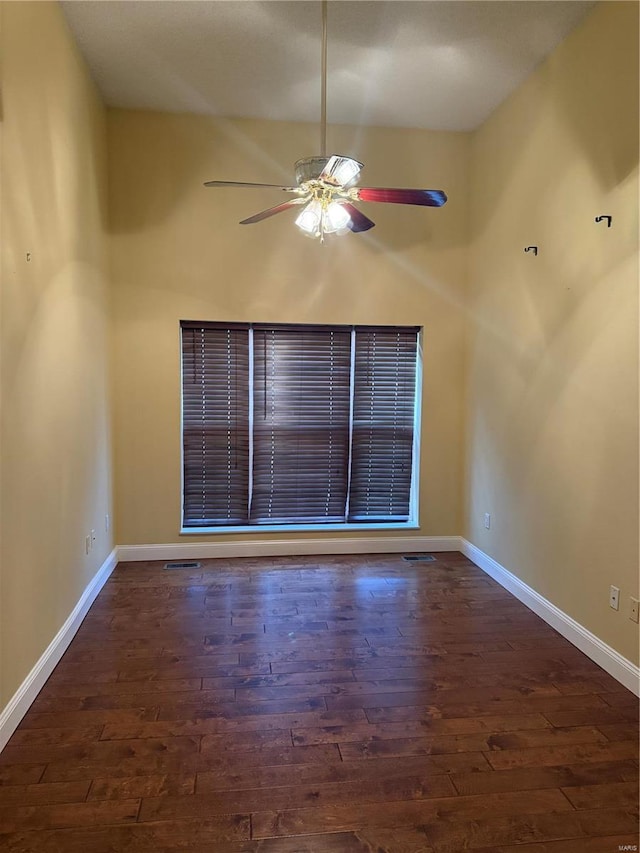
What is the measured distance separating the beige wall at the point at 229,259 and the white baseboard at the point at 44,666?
0.88 m

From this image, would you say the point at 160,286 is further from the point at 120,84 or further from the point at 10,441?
the point at 10,441

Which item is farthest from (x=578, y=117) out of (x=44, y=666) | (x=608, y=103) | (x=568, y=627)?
(x=44, y=666)

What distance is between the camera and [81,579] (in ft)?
10.4

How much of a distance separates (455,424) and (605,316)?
185cm

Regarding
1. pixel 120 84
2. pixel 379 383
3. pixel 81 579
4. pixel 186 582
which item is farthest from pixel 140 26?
pixel 186 582

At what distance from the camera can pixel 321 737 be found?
2.11m

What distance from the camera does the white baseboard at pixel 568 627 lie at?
2.49 m

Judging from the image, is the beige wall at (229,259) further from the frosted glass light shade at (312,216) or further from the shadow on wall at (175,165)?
the frosted glass light shade at (312,216)

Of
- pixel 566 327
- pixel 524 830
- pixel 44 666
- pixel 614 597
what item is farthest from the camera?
pixel 566 327

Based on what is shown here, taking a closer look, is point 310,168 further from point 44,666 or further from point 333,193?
point 44,666

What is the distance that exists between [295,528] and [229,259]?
7.19 ft

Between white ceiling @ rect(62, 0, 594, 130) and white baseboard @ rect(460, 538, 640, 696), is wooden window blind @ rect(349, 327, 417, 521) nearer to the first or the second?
white baseboard @ rect(460, 538, 640, 696)

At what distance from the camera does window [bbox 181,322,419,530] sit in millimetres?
4184

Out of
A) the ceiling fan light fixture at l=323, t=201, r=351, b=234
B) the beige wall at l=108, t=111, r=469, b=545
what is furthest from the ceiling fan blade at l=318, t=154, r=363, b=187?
the beige wall at l=108, t=111, r=469, b=545
